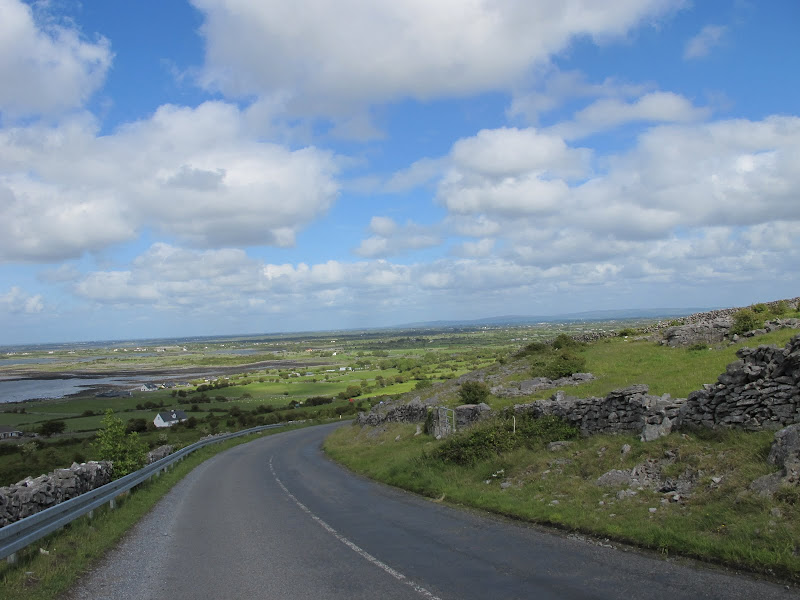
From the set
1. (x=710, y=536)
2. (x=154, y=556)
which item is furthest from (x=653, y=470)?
(x=154, y=556)

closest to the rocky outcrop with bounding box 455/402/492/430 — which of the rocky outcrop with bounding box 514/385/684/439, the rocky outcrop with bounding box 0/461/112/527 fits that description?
the rocky outcrop with bounding box 514/385/684/439

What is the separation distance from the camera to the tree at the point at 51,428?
76006 mm

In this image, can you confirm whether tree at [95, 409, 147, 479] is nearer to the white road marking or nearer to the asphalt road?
the asphalt road

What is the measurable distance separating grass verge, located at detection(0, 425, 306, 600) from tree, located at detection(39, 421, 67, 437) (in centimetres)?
7094

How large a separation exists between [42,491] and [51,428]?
7598 centimetres

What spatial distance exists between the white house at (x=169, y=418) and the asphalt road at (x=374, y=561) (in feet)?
234

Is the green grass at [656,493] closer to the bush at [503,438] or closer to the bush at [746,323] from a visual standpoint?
the bush at [503,438]

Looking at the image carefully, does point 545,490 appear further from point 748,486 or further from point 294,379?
point 294,379

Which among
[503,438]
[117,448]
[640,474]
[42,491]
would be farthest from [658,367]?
[117,448]

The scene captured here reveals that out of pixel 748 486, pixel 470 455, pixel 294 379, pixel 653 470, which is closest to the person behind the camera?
pixel 748 486

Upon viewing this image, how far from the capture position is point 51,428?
77.2 meters

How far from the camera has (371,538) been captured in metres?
10.8

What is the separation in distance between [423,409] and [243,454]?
13363 millimetres

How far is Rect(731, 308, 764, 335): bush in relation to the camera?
90.5 ft
